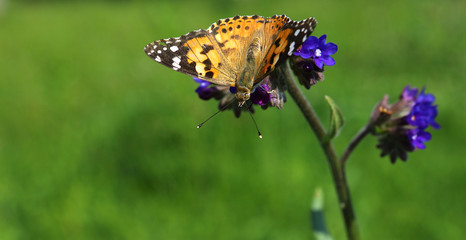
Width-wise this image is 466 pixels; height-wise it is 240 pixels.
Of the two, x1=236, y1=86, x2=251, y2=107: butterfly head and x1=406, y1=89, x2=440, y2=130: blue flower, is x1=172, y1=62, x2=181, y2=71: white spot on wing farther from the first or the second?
x1=406, y1=89, x2=440, y2=130: blue flower

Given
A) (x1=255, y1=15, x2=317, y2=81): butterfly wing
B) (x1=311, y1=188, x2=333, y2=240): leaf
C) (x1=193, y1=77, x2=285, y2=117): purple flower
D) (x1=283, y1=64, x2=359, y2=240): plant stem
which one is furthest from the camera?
(x1=311, y1=188, x2=333, y2=240): leaf

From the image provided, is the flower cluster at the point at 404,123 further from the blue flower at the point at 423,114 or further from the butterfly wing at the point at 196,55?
the butterfly wing at the point at 196,55

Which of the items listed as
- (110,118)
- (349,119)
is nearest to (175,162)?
(110,118)

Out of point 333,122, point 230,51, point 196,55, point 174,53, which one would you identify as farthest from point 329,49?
point 174,53

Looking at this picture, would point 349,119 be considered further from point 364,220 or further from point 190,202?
point 190,202

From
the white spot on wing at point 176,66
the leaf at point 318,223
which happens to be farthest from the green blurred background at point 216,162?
the white spot on wing at point 176,66

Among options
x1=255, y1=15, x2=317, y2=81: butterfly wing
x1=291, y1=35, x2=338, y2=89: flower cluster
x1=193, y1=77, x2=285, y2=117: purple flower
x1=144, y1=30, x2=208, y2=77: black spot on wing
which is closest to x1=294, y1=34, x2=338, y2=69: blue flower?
x1=291, y1=35, x2=338, y2=89: flower cluster

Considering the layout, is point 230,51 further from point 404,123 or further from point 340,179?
point 404,123
